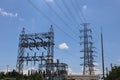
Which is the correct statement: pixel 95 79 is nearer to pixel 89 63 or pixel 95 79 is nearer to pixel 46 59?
pixel 89 63

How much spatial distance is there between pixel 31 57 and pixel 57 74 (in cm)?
1169

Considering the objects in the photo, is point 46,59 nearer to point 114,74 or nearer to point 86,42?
point 86,42

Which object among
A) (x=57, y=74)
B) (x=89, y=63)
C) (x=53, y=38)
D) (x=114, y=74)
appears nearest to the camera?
(x=114, y=74)

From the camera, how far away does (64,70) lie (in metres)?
81.3

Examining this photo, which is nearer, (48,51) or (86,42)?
(48,51)

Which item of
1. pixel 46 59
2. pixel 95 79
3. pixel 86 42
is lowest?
pixel 95 79

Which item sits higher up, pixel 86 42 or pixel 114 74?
pixel 86 42

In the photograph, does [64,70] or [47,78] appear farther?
[64,70]

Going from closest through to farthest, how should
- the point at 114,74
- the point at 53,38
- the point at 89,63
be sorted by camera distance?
1. the point at 114,74
2. the point at 53,38
3. the point at 89,63

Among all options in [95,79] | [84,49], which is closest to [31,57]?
[84,49]

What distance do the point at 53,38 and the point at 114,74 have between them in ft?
57.6

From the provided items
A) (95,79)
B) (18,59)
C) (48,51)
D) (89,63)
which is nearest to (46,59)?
(48,51)

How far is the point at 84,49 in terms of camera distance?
71.4 meters

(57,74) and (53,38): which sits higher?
(53,38)
